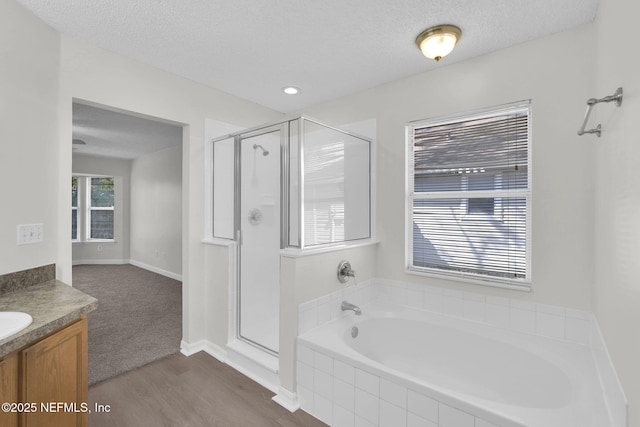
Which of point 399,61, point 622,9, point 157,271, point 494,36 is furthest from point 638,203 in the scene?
point 157,271

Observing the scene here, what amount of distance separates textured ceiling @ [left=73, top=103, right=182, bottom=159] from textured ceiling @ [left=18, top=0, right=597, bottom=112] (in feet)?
4.74

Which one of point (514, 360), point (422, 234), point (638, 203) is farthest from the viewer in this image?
point (422, 234)

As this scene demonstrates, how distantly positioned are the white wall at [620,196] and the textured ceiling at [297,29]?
0.48 meters

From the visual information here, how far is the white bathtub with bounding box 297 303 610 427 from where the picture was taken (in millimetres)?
1439

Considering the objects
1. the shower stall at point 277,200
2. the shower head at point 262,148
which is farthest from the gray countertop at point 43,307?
the shower head at point 262,148

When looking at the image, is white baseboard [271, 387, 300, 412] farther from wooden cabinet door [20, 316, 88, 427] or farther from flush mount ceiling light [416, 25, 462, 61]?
flush mount ceiling light [416, 25, 462, 61]

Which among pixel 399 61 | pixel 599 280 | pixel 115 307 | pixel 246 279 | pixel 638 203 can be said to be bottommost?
pixel 115 307

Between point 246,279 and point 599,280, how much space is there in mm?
2496

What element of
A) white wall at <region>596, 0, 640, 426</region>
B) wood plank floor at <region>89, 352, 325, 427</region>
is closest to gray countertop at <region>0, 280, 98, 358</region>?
wood plank floor at <region>89, 352, 325, 427</region>

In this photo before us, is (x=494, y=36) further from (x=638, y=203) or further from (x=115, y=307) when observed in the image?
(x=115, y=307)

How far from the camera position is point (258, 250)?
274 cm

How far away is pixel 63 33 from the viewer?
82.8 inches

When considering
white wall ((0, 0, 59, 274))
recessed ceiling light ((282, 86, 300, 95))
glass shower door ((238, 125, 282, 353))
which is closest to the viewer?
white wall ((0, 0, 59, 274))

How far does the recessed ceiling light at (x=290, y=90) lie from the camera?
295cm
